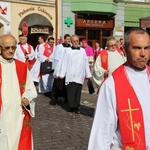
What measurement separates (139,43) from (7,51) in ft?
6.89

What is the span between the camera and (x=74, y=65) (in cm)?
909

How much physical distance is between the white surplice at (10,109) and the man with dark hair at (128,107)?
177 cm

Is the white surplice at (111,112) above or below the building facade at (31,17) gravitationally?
below

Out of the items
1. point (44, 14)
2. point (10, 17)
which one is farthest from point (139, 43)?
point (44, 14)

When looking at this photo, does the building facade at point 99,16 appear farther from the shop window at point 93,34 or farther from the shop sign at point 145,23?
the shop sign at point 145,23

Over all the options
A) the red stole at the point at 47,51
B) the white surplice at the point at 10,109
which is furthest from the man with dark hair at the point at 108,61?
the red stole at the point at 47,51

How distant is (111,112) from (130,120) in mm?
140

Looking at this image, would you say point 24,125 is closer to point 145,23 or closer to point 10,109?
point 10,109

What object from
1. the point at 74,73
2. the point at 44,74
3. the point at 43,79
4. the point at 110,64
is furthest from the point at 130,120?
the point at 44,74

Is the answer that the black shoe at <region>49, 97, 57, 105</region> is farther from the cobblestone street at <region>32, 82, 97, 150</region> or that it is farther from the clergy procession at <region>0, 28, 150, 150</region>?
the clergy procession at <region>0, 28, 150, 150</region>

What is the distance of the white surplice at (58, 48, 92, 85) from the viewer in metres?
9.05

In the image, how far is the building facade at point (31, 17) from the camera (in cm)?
2177

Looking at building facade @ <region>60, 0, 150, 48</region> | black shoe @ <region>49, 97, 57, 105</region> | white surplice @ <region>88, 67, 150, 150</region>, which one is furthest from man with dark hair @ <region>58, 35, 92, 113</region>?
building facade @ <region>60, 0, 150, 48</region>

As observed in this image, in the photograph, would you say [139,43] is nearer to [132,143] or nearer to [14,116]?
[132,143]
